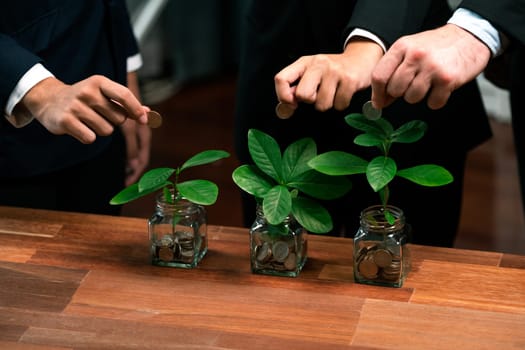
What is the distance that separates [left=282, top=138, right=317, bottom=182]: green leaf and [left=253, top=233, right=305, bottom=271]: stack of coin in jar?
0.33 ft

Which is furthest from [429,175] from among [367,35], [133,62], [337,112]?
[133,62]

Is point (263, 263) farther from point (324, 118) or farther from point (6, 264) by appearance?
point (324, 118)

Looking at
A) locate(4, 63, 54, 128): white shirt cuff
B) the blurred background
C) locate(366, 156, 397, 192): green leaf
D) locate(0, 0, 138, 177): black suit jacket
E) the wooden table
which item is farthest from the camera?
the blurred background

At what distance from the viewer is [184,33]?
200 inches

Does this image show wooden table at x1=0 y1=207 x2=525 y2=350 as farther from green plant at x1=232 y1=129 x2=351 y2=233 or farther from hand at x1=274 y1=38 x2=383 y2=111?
hand at x1=274 y1=38 x2=383 y2=111

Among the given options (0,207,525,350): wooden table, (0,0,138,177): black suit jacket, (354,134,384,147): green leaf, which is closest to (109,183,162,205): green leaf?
(0,207,525,350): wooden table

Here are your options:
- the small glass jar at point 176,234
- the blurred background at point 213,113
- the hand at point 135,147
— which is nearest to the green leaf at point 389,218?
the small glass jar at point 176,234

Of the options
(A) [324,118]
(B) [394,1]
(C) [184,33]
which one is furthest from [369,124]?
(C) [184,33]

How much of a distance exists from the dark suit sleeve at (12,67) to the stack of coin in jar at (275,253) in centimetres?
57

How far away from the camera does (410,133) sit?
1632 mm

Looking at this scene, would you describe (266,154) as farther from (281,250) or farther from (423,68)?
(423,68)

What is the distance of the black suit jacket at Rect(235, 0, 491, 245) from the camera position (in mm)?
2146

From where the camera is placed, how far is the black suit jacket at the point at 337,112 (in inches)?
84.5

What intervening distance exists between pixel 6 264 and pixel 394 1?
86 centimetres
